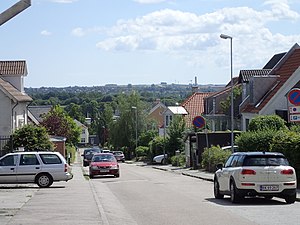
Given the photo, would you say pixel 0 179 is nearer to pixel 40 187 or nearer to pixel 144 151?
pixel 40 187

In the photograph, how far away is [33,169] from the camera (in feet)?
94.2

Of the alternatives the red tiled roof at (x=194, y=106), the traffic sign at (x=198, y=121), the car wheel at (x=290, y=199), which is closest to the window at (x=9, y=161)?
the car wheel at (x=290, y=199)

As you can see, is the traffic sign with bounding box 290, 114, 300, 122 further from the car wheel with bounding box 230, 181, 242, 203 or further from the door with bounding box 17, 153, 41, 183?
the door with bounding box 17, 153, 41, 183

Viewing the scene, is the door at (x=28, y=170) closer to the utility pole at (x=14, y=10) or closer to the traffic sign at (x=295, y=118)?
the traffic sign at (x=295, y=118)

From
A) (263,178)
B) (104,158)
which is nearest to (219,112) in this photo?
(104,158)

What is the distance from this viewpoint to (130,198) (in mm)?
23797

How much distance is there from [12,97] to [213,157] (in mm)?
14000

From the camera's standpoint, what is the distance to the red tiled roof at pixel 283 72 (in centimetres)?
4769

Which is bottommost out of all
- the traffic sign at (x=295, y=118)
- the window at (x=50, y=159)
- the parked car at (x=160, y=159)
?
the parked car at (x=160, y=159)

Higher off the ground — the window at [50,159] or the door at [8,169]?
the window at [50,159]

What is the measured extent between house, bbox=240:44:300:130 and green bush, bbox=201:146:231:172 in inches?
204

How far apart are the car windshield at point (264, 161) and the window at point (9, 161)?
483 inches

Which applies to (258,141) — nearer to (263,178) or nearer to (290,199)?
(290,199)

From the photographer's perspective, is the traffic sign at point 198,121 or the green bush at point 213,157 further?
the green bush at point 213,157
